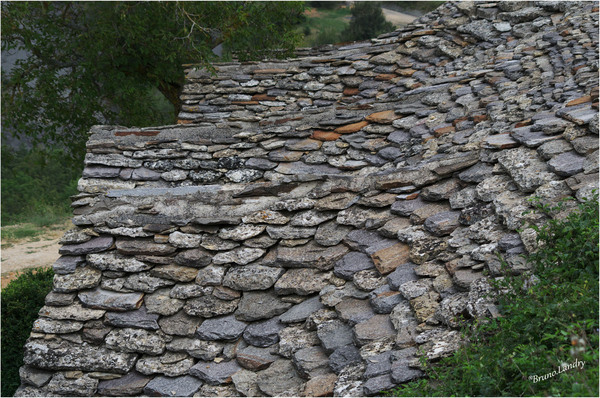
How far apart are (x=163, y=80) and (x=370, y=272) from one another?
8.00m

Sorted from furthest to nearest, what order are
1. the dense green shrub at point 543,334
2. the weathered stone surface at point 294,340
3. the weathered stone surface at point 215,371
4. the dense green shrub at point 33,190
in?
the dense green shrub at point 33,190 < the weathered stone surface at point 215,371 < the weathered stone surface at point 294,340 < the dense green shrub at point 543,334

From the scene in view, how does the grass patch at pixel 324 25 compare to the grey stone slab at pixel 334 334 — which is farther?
the grass patch at pixel 324 25

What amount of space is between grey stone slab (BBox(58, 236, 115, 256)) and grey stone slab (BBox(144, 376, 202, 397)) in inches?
44.0

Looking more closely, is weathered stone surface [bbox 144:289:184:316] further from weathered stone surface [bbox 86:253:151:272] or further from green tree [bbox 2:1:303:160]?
green tree [bbox 2:1:303:160]

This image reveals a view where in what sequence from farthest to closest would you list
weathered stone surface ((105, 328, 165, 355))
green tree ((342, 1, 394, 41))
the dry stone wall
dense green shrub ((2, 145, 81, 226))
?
green tree ((342, 1, 394, 41)) → dense green shrub ((2, 145, 81, 226)) → weathered stone surface ((105, 328, 165, 355)) → the dry stone wall

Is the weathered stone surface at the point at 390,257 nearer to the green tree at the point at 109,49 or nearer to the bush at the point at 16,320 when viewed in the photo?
the bush at the point at 16,320

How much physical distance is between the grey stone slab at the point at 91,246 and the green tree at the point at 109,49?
15.5 ft

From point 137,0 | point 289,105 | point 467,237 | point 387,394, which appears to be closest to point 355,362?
point 387,394

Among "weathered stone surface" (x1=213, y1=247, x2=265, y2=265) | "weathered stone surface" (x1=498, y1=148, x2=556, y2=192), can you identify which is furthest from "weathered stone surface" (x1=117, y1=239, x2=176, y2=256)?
"weathered stone surface" (x1=498, y1=148, x2=556, y2=192)

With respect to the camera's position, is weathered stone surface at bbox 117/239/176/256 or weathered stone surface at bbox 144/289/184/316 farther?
weathered stone surface at bbox 117/239/176/256

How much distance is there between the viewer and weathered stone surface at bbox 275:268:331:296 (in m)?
3.53

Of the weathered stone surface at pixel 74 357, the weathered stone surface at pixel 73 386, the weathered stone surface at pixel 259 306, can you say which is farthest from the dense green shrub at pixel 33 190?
the weathered stone surface at pixel 259 306

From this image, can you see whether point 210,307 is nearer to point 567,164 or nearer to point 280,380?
point 280,380

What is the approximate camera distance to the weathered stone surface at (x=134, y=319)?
3.69m
